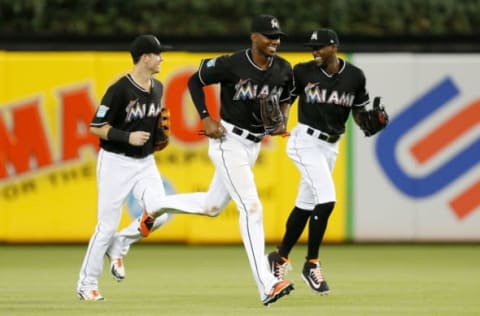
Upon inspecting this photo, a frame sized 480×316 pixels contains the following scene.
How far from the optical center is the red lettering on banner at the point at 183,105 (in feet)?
45.0

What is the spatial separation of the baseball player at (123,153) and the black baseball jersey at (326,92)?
1.32 meters

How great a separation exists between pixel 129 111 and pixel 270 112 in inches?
38.4

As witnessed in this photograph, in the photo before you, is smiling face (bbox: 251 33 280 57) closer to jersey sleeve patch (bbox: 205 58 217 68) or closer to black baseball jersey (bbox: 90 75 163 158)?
jersey sleeve patch (bbox: 205 58 217 68)

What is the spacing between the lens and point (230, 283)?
33.9ft

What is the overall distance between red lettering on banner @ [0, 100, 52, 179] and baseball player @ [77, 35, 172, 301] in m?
5.05

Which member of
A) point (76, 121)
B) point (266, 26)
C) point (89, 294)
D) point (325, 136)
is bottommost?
point (76, 121)

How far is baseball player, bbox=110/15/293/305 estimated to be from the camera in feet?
27.8

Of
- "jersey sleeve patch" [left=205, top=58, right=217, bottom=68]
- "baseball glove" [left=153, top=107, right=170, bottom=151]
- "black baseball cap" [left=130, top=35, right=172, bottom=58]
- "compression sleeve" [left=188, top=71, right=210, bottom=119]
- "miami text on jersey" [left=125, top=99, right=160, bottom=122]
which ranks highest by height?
"black baseball cap" [left=130, top=35, right=172, bottom=58]

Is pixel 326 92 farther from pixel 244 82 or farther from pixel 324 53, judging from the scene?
pixel 244 82

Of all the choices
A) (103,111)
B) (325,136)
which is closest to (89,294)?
(103,111)

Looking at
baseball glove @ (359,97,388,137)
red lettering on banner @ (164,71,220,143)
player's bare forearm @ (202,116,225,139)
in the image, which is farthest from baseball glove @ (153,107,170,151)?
red lettering on banner @ (164,71,220,143)

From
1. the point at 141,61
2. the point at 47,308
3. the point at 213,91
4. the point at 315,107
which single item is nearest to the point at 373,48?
the point at 213,91

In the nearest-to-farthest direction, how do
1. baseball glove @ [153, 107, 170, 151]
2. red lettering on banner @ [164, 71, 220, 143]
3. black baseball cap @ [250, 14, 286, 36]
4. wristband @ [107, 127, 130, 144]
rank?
black baseball cap @ [250, 14, 286, 36], wristband @ [107, 127, 130, 144], baseball glove @ [153, 107, 170, 151], red lettering on banner @ [164, 71, 220, 143]

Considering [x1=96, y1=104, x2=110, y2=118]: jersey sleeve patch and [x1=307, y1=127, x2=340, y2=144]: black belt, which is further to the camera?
[x1=307, y1=127, x2=340, y2=144]: black belt
